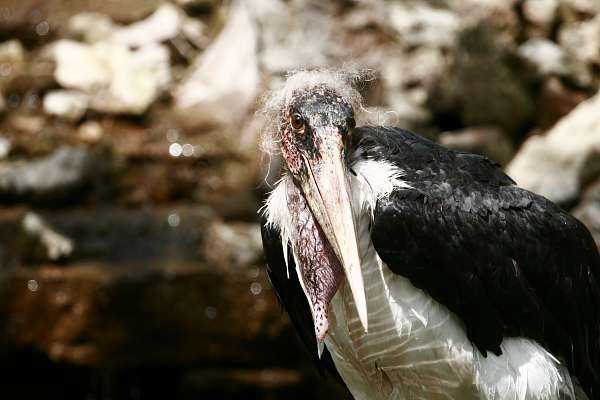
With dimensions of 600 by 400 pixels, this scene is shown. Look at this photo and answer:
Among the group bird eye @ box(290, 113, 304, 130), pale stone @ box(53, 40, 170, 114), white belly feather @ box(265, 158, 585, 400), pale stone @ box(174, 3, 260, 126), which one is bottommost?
pale stone @ box(53, 40, 170, 114)

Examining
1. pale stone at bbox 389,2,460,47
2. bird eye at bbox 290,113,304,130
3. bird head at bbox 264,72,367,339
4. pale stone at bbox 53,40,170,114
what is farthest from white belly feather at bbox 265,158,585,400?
pale stone at bbox 53,40,170,114

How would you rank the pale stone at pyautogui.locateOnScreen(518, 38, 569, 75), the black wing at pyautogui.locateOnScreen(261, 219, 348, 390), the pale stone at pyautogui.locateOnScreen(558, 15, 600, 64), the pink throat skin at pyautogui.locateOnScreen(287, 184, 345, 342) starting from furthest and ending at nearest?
1. the pale stone at pyautogui.locateOnScreen(558, 15, 600, 64)
2. the pale stone at pyautogui.locateOnScreen(518, 38, 569, 75)
3. the black wing at pyautogui.locateOnScreen(261, 219, 348, 390)
4. the pink throat skin at pyautogui.locateOnScreen(287, 184, 345, 342)

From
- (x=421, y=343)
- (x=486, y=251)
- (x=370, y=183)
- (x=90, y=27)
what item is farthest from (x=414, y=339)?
(x=90, y=27)

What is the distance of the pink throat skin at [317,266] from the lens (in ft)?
11.6

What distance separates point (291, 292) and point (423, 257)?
0.69 meters

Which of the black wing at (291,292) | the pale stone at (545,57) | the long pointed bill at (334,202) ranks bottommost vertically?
the pale stone at (545,57)

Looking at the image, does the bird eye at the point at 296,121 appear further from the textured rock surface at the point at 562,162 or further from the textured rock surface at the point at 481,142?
the textured rock surface at the point at 481,142

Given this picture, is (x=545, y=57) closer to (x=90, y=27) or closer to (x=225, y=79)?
(x=225, y=79)

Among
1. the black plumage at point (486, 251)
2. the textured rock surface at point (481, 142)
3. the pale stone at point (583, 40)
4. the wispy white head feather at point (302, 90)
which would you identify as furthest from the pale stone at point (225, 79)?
the black plumage at point (486, 251)

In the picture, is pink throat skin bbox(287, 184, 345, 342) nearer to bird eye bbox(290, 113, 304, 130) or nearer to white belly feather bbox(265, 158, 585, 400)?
white belly feather bbox(265, 158, 585, 400)

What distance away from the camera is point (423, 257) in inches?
141

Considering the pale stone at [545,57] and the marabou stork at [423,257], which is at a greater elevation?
the marabou stork at [423,257]

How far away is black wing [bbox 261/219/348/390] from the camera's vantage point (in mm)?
3947

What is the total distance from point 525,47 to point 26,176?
495 cm
